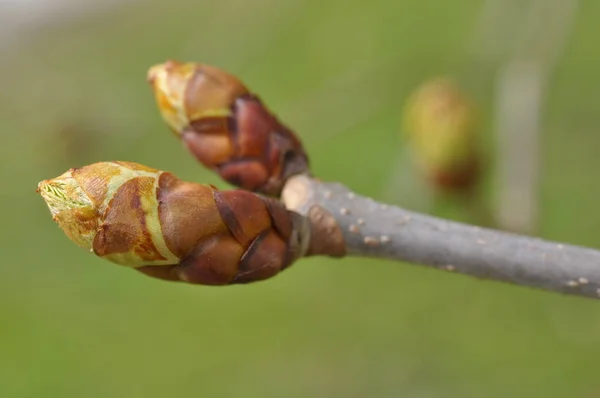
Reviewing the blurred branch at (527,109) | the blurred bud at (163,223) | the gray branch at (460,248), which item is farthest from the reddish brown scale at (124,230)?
the blurred branch at (527,109)

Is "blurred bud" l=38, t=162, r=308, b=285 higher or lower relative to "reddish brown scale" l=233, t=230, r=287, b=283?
higher

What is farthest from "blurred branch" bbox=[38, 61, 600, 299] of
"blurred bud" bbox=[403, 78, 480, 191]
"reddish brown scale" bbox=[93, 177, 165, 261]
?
"blurred bud" bbox=[403, 78, 480, 191]

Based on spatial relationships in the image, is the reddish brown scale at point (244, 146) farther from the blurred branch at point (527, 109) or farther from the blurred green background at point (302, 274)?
the blurred green background at point (302, 274)

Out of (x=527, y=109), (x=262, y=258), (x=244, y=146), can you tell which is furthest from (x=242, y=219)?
(x=527, y=109)

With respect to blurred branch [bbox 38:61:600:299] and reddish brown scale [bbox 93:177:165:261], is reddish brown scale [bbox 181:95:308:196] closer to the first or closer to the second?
blurred branch [bbox 38:61:600:299]

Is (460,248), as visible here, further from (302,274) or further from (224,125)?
(302,274)
